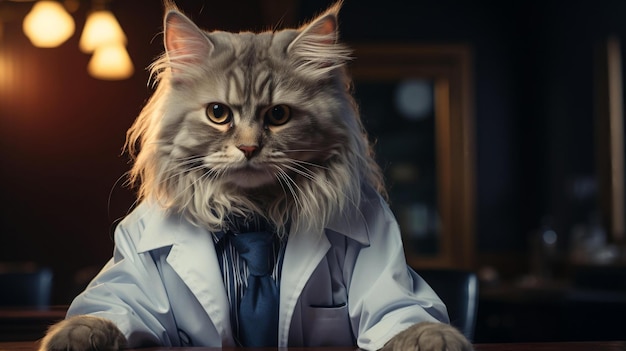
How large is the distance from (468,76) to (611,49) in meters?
1.08

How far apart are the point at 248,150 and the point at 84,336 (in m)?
0.37

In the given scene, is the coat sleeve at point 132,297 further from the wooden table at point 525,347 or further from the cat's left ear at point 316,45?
the cat's left ear at point 316,45

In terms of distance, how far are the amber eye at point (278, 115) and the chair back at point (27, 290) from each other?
1.32 m

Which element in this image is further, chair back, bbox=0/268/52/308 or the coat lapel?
chair back, bbox=0/268/52/308

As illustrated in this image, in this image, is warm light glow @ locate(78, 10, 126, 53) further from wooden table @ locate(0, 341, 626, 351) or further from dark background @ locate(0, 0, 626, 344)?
wooden table @ locate(0, 341, 626, 351)

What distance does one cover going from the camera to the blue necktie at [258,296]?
1363mm

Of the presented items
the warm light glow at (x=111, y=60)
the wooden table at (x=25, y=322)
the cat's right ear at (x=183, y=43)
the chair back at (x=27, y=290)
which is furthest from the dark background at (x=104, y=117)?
the cat's right ear at (x=183, y=43)

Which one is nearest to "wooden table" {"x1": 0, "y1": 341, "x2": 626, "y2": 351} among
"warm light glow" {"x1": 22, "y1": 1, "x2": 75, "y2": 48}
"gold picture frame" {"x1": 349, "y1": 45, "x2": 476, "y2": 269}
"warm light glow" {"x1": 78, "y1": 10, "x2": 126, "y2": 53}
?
"warm light glow" {"x1": 78, "y1": 10, "x2": 126, "y2": 53}

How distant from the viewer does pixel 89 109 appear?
4895mm

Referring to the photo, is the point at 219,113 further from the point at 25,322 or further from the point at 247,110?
the point at 25,322

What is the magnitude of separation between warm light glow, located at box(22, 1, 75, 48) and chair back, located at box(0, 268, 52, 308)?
1.36 metres

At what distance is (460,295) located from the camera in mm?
1800

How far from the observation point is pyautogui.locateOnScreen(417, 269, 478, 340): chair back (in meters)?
1.78

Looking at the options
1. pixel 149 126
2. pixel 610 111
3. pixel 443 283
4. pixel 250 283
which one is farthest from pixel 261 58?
pixel 610 111
